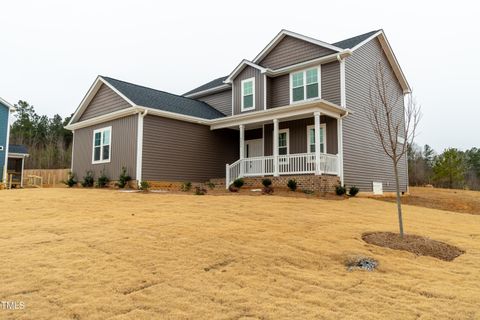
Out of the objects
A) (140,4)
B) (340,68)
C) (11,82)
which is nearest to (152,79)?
(11,82)

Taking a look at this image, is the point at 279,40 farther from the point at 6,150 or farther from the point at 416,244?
the point at 6,150

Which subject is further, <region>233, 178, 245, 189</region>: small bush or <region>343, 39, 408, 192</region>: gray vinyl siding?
<region>343, 39, 408, 192</region>: gray vinyl siding

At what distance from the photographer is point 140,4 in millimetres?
20062

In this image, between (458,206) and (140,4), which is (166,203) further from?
(140,4)

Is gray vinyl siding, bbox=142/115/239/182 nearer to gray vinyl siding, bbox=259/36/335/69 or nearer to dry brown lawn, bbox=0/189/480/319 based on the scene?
gray vinyl siding, bbox=259/36/335/69

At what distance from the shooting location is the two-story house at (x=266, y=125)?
52.6 ft

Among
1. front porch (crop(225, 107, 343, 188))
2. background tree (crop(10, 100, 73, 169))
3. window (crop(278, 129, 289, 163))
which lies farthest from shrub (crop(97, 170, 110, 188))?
background tree (crop(10, 100, 73, 169))

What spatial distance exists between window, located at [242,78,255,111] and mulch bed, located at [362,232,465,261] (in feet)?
42.1

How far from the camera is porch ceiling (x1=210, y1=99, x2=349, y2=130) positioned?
48.3ft

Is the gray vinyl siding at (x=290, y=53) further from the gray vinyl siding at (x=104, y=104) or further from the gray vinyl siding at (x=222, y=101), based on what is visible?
the gray vinyl siding at (x=104, y=104)

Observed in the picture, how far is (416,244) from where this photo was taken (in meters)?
6.63

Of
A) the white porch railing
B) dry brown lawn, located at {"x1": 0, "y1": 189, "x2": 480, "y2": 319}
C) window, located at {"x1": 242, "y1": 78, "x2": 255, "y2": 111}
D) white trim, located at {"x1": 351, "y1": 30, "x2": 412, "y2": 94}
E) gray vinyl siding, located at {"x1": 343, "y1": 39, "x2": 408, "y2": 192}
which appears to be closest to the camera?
dry brown lawn, located at {"x1": 0, "y1": 189, "x2": 480, "y2": 319}

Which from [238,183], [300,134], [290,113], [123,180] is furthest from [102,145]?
[300,134]

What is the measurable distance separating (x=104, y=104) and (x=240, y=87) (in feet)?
23.3
